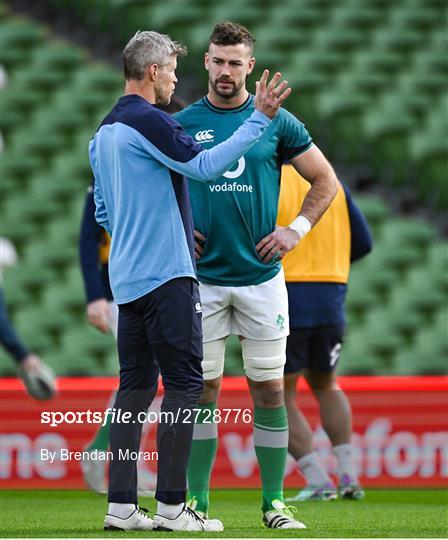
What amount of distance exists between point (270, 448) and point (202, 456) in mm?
236

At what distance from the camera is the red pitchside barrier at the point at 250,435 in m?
6.01

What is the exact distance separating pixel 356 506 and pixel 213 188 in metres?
1.70

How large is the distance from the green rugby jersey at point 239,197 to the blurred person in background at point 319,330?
1.37 metres

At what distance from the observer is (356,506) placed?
5172 millimetres

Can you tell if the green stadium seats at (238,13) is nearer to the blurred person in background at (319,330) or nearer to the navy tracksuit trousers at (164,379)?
the blurred person in background at (319,330)

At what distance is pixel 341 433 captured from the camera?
5633 mm

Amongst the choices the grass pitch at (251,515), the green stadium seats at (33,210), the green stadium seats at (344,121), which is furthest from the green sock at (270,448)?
the green stadium seats at (344,121)

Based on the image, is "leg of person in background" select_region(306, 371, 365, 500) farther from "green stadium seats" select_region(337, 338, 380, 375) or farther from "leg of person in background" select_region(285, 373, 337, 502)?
"green stadium seats" select_region(337, 338, 380, 375)

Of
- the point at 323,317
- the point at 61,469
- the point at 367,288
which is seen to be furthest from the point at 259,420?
the point at 367,288

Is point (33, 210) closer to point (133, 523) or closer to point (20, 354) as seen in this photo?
point (20, 354)

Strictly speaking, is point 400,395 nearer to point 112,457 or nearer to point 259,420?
point 259,420

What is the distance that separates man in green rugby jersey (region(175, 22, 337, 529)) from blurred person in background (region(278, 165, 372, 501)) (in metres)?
1.35

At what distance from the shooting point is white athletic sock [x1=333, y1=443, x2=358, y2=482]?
18.4ft

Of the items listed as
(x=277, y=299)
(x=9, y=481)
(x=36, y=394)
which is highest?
(x=277, y=299)
